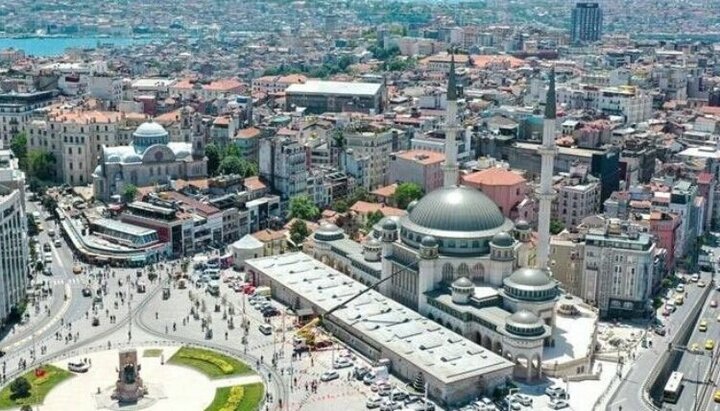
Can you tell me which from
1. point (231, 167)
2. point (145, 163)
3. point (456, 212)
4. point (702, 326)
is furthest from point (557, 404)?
point (145, 163)

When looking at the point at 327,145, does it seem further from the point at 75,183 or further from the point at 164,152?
the point at 75,183

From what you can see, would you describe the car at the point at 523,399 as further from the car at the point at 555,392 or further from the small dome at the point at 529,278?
the small dome at the point at 529,278

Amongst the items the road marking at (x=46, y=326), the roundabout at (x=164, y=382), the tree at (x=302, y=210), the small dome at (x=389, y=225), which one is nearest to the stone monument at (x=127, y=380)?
the roundabout at (x=164, y=382)

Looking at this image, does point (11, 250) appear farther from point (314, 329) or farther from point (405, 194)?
point (405, 194)

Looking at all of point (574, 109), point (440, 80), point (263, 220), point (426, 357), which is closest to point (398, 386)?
point (426, 357)

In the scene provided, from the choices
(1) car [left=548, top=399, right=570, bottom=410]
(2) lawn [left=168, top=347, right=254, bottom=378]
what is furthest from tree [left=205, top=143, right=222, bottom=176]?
(1) car [left=548, top=399, right=570, bottom=410]

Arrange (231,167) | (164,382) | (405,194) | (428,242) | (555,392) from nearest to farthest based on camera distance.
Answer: (555,392) < (164,382) < (428,242) < (405,194) < (231,167)

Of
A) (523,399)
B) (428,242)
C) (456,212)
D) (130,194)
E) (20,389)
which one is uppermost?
(456,212)
